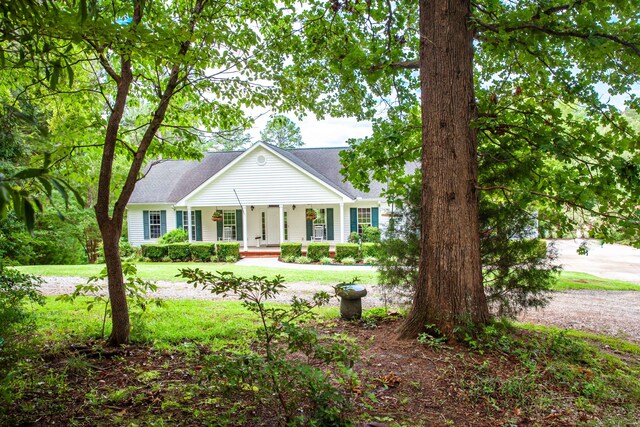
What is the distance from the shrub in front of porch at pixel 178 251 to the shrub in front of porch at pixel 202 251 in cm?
28

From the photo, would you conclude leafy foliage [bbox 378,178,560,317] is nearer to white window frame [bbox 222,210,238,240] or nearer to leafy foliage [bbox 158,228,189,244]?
leafy foliage [bbox 158,228,189,244]

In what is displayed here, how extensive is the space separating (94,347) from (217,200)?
16216mm

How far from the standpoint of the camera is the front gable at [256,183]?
19.6 meters

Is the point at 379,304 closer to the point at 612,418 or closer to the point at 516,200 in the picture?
the point at 516,200

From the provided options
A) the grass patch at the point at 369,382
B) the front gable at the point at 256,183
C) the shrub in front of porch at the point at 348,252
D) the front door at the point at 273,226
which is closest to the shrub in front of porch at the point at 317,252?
the shrub in front of porch at the point at 348,252

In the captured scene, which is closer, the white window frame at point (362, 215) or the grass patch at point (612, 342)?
the grass patch at point (612, 342)

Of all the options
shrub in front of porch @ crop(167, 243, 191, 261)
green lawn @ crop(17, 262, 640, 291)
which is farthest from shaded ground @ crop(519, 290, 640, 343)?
shrub in front of porch @ crop(167, 243, 191, 261)

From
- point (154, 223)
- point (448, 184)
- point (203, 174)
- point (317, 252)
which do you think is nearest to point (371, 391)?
point (448, 184)

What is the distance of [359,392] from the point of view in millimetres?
3105

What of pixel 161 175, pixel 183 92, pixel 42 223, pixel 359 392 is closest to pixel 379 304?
pixel 359 392

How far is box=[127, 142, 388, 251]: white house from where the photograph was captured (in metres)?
19.7

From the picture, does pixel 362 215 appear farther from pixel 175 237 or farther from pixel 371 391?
pixel 371 391

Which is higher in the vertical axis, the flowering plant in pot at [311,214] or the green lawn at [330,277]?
the flowering plant in pot at [311,214]

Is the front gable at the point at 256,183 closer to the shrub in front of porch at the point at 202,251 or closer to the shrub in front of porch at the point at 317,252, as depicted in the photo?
the shrub in front of porch at the point at 202,251
